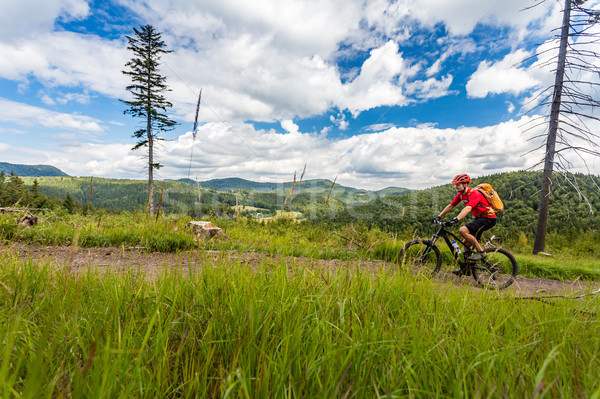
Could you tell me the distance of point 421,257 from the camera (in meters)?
2.99

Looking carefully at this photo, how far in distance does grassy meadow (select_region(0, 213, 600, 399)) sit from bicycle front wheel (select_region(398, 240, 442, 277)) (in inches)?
19.3

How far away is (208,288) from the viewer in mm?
1930

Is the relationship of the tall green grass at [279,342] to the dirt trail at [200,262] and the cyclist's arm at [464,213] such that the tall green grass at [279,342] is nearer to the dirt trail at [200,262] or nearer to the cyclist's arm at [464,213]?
the dirt trail at [200,262]

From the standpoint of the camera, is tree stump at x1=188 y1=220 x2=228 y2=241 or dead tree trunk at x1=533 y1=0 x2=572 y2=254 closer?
tree stump at x1=188 y1=220 x2=228 y2=241

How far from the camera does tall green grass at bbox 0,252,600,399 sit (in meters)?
1.05

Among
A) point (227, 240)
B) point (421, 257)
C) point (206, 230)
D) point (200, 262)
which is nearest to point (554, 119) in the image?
point (421, 257)

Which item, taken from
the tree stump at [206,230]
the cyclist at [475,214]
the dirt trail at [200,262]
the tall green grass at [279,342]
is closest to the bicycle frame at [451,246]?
the cyclist at [475,214]

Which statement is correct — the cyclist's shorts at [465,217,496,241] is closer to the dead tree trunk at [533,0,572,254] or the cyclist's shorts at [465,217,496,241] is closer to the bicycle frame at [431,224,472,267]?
the bicycle frame at [431,224,472,267]

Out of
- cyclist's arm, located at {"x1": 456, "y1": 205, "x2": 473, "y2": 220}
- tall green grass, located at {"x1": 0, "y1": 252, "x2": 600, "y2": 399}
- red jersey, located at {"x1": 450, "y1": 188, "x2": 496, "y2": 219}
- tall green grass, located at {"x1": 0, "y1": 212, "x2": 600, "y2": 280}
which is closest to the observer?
tall green grass, located at {"x1": 0, "y1": 252, "x2": 600, "y2": 399}

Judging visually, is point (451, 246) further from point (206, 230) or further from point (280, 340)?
point (206, 230)

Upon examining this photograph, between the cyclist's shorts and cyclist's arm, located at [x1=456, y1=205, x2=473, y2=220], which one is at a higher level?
cyclist's arm, located at [x1=456, y1=205, x2=473, y2=220]

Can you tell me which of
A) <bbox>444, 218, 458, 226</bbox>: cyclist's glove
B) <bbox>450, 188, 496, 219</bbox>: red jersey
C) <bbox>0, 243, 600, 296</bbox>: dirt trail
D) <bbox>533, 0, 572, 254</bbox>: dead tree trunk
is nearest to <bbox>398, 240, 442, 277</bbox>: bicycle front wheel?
<bbox>0, 243, 600, 296</bbox>: dirt trail

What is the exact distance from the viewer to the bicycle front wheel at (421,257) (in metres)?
2.94

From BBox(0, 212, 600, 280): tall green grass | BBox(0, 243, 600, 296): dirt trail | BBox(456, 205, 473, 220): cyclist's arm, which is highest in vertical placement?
BBox(456, 205, 473, 220): cyclist's arm
